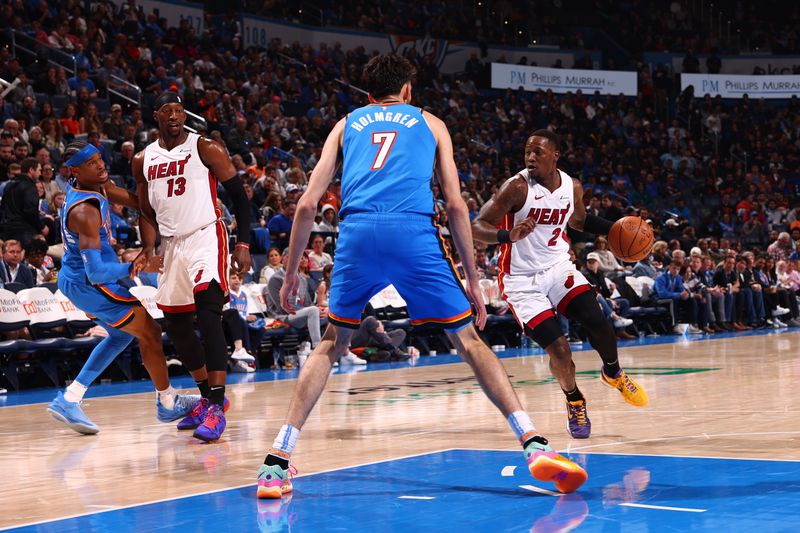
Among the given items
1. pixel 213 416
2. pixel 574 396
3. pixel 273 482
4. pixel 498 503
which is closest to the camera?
pixel 498 503

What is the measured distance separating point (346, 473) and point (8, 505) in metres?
1.47

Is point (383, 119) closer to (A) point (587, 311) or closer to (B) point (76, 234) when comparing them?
(A) point (587, 311)

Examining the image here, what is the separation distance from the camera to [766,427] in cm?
591

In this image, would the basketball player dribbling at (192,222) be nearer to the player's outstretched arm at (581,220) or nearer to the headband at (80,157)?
the headband at (80,157)

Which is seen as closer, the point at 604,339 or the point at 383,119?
the point at 383,119

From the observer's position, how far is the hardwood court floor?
4.77 meters

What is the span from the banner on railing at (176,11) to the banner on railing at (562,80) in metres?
8.79

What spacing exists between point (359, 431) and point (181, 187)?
1.83 meters

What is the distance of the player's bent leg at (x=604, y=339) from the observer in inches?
247

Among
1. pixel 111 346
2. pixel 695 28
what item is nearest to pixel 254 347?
pixel 111 346

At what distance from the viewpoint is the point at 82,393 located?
660 centimetres

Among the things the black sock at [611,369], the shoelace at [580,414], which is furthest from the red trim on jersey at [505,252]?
the shoelace at [580,414]

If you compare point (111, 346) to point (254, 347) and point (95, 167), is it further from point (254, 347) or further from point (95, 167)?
point (254, 347)

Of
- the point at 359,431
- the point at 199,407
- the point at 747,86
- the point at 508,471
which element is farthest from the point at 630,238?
the point at 747,86
